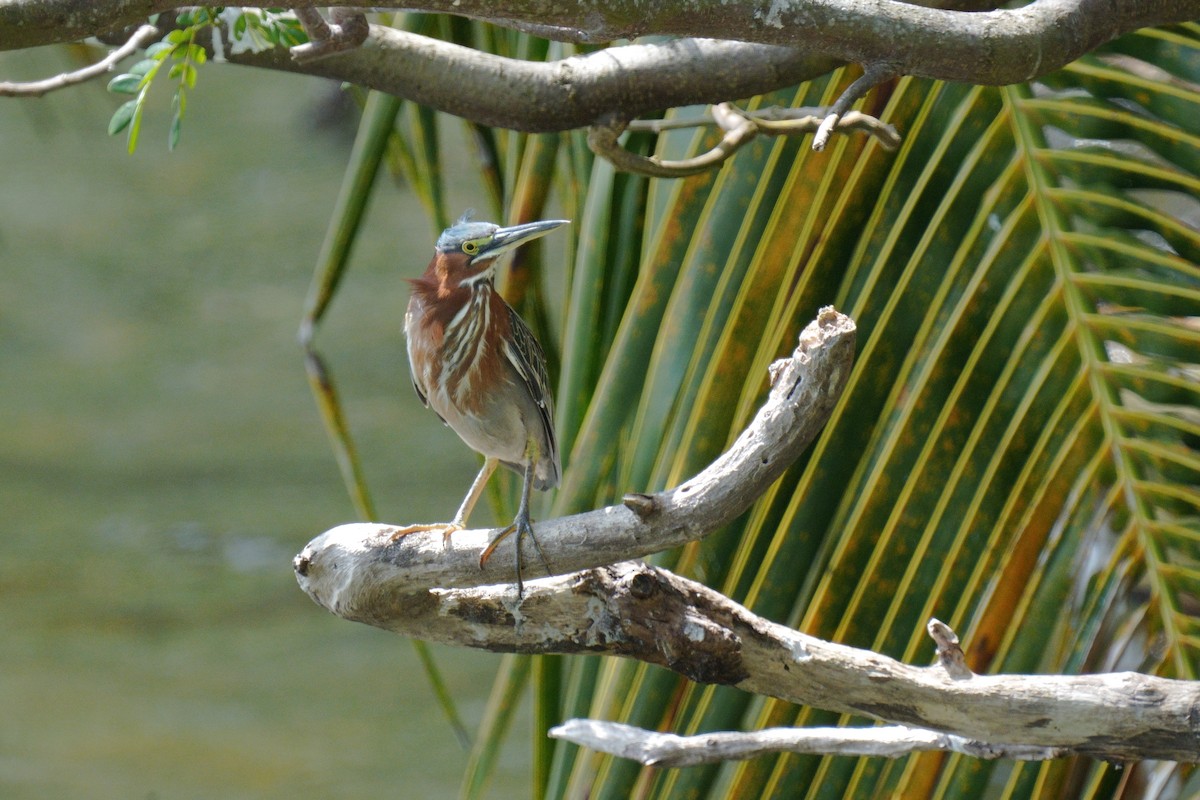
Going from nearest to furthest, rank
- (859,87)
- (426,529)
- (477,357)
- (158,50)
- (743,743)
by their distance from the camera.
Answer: (859,87)
(158,50)
(743,743)
(426,529)
(477,357)

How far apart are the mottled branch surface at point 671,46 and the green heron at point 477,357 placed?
0.61 feet

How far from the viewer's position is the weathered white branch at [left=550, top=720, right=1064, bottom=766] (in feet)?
3.76

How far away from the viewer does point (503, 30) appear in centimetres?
176

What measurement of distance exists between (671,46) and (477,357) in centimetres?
45

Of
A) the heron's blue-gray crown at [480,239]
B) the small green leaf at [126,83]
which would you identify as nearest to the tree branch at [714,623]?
the heron's blue-gray crown at [480,239]

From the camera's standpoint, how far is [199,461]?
572 centimetres

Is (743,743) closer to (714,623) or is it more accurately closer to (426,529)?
(714,623)

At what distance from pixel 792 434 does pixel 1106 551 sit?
40cm

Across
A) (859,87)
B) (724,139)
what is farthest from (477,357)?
(859,87)

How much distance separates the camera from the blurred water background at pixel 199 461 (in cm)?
441

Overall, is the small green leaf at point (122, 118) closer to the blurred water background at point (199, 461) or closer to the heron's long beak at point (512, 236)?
the heron's long beak at point (512, 236)

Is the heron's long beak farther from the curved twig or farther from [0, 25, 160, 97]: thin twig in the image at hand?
[0, 25, 160, 97]: thin twig

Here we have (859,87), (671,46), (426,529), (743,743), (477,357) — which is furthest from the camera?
(477,357)

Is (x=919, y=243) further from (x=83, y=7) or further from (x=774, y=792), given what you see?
(x=83, y=7)
